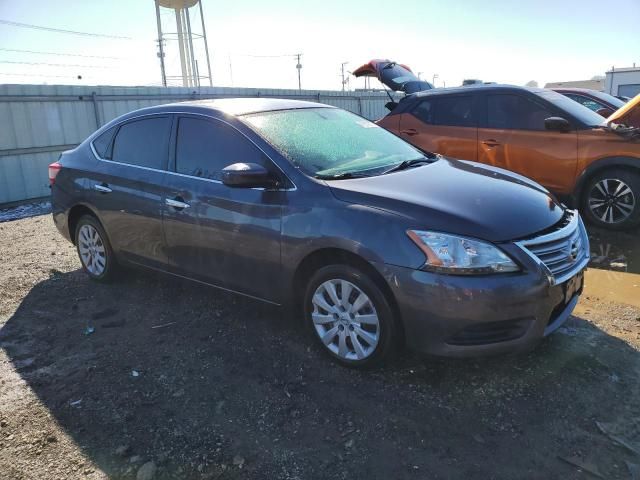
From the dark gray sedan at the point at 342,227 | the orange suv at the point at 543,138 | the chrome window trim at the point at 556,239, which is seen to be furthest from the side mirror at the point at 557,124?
the chrome window trim at the point at 556,239

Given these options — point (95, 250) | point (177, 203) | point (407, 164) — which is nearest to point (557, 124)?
point (407, 164)

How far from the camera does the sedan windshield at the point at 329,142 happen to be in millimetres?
3516

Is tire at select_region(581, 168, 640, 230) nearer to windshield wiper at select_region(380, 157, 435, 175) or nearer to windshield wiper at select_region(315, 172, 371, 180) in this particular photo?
windshield wiper at select_region(380, 157, 435, 175)

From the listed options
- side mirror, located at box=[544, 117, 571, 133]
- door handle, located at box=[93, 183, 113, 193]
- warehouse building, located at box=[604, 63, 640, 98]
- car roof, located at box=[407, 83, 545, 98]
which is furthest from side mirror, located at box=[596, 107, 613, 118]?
warehouse building, located at box=[604, 63, 640, 98]

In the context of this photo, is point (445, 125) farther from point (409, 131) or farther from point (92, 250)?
point (92, 250)

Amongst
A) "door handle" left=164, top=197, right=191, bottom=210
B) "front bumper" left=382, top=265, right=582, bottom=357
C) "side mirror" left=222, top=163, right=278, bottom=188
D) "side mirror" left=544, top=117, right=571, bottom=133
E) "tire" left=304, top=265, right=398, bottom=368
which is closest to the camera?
"front bumper" left=382, top=265, right=582, bottom=357

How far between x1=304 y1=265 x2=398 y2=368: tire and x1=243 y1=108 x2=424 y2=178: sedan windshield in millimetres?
723

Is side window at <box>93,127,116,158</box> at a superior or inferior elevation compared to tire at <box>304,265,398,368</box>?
superior

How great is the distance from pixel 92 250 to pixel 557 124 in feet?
17.0

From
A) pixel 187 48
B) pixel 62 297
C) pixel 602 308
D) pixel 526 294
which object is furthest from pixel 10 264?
pixel 187 48

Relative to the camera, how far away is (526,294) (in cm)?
276

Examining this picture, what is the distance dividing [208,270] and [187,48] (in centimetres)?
3629

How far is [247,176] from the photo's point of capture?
10.8 ft

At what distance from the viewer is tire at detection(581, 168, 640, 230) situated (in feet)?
18.5
